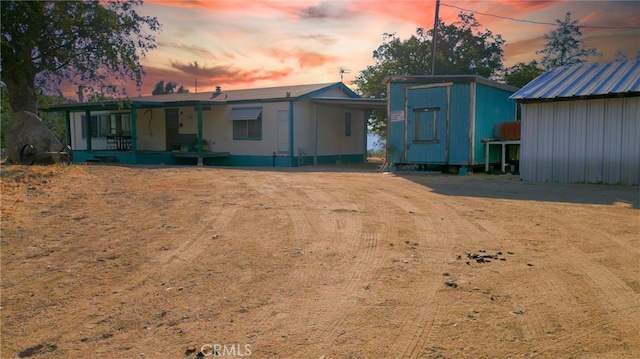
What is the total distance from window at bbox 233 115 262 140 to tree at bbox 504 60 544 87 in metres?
15.1

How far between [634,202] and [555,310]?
238 inches

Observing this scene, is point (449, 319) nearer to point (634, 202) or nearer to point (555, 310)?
point (555, 310)

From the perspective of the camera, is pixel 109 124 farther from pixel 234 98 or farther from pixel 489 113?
pixel 489 113

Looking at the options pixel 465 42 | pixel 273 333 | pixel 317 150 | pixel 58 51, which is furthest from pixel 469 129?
pixel 465 42

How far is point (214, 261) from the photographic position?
4.70 metres

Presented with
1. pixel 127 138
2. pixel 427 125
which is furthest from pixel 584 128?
pixel 127 138

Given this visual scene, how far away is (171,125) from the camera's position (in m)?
22.4

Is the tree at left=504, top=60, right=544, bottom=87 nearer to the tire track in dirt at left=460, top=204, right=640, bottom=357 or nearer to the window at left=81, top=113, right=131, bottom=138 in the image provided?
the window at left=81, top=113, right=131, bottom=138

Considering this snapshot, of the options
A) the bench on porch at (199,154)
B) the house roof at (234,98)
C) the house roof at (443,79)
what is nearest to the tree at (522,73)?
the house roof at (234,98)

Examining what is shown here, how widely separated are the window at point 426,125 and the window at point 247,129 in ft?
23.8

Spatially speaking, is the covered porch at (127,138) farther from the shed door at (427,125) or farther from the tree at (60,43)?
the shed door at (427,125)

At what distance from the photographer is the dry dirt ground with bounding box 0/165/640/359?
310 cm

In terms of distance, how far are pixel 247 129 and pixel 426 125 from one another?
27.2 ft

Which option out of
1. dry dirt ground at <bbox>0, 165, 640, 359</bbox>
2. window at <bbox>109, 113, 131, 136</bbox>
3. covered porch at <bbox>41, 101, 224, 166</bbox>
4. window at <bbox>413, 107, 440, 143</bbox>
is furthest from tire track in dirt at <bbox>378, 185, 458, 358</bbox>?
window at <bbox>109, 113, 131, 136</bbox>
